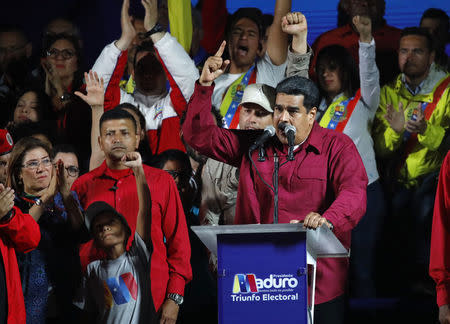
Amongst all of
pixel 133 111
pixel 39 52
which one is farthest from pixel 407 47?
pixel 39 52

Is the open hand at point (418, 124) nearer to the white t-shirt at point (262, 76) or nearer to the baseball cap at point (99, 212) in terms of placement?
the white t-shirt at point (262, 76)

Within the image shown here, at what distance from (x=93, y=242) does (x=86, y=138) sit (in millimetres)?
780

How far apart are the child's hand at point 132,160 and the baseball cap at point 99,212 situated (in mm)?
277

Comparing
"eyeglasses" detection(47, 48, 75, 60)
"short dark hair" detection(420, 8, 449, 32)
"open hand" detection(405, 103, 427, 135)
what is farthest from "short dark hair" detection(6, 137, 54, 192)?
"short dark hair" detection(420, 8, 449, 32)

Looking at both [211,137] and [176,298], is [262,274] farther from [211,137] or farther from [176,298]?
[176,298]

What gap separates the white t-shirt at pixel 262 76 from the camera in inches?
191

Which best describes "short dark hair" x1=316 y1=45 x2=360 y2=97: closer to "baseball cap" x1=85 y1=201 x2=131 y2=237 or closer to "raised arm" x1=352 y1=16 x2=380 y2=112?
"raised arm" x1=352 y1=16 x2=380 y2=112

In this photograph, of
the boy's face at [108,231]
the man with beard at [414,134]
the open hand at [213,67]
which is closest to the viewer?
the open hand at [213,67]

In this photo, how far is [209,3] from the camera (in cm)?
522

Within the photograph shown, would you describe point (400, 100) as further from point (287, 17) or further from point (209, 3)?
point (209, 3)

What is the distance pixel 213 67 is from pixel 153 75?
1557mm

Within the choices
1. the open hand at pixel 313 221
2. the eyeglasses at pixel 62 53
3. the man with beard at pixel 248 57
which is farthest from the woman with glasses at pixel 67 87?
the open hand at pixel 313 221

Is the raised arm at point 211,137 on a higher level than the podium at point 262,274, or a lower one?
higher

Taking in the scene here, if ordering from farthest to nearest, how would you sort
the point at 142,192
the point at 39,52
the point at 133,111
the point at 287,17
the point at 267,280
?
the point at 39,52
the point at 133,111
the point at 142,192
the point at 287,17
the point at 267,280
